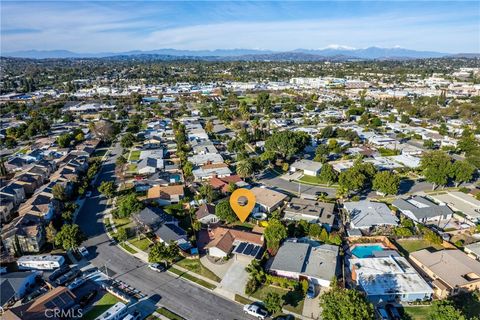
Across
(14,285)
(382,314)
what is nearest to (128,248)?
(14,285)

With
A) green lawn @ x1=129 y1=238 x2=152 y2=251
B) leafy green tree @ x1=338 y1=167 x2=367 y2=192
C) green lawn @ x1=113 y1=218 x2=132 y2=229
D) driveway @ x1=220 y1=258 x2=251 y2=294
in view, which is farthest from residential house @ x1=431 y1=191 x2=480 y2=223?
green lawn @ x1=113 y1=218 x2=132 y2=229

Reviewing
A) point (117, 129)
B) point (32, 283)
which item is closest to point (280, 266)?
point (32, 283)

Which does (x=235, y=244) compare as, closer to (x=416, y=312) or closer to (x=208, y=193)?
(x=208, y=193)

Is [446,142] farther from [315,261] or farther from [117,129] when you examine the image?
[117,129]

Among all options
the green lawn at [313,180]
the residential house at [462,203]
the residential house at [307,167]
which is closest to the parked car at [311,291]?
the green lawn at [313,180]

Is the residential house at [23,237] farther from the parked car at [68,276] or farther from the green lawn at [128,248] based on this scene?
the green lawn at [128,248]

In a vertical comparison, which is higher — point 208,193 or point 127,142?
point 127,142
